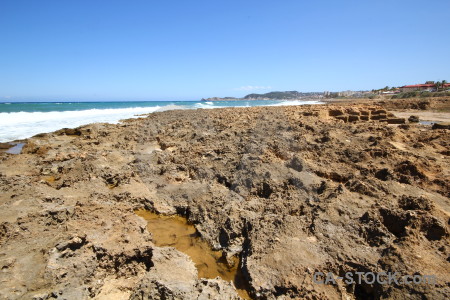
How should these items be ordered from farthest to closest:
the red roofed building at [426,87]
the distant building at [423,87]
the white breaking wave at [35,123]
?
the distant building at [423,87] < the red roofed building at [426,87] < the white breaking wave at [35,123]

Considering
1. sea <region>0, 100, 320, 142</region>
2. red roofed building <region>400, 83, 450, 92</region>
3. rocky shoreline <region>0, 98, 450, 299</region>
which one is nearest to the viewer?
rocky shoreline <region>0, 98, 450, 299</region>

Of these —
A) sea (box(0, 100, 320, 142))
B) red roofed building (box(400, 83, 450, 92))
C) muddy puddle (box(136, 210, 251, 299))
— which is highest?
red roofed building (box(400, 83, 450, 92))

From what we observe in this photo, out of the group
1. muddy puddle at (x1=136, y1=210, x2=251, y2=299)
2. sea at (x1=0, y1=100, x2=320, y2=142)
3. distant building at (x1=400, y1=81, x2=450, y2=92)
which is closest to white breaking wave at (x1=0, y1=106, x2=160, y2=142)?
sea at (x1=0, y1=100, x2=320, y2=142)

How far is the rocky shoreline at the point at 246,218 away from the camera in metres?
2.39

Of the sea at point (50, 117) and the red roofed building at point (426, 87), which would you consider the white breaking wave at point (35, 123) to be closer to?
the sea at point (50, 117)

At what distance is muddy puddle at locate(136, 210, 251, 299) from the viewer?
115 inches

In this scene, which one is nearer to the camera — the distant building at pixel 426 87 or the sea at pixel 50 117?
the sea at pixel 50 117

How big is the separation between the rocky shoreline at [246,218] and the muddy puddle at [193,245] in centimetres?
13

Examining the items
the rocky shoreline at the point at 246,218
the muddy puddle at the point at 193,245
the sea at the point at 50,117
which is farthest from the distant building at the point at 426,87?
the muddy puddle at the point at 193,245

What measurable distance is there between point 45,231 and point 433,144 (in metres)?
8.05

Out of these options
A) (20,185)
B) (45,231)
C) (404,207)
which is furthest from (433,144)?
(20,185)

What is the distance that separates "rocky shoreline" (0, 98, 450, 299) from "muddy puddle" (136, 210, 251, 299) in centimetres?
13

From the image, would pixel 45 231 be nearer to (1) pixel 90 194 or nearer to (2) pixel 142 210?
(1) pixel 90 194

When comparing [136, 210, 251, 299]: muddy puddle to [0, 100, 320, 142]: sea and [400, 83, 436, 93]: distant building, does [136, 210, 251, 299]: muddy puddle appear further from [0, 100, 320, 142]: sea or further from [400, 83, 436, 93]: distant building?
[400, 83, 436, 93]: distant building
